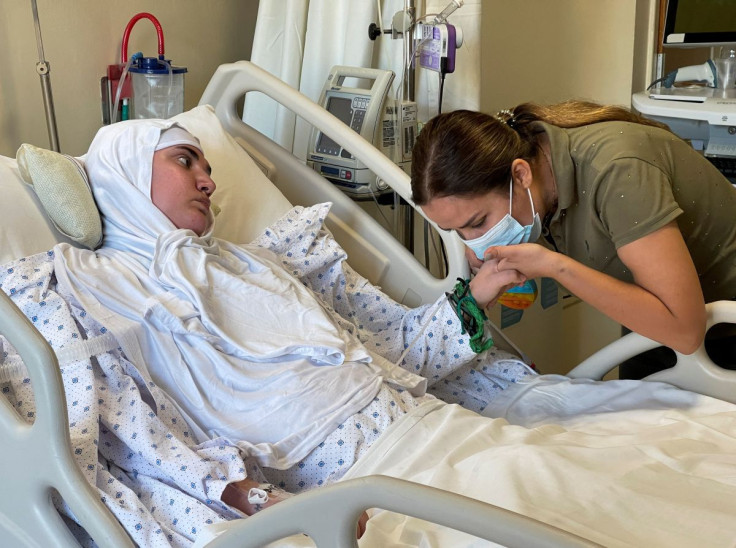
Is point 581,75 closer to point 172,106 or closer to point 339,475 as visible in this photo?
point 172,106

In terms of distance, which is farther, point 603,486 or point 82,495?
point 603,486

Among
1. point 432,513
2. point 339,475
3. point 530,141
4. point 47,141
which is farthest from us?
point 47,141

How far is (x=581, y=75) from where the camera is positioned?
377cm

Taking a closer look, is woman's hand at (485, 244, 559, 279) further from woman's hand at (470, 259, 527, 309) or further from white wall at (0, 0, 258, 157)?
white wall at (0, 0, 258, 157)

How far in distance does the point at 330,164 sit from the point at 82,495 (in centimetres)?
147

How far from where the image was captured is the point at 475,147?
1715 millimetres

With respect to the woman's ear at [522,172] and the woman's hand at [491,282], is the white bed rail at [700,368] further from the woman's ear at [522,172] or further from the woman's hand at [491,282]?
the woman's ear at [522,172]

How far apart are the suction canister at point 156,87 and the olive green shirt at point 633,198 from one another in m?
1.14

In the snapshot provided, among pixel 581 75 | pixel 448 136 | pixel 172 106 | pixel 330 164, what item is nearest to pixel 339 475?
pixel 448 136

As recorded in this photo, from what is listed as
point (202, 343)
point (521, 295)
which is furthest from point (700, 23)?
point (202, 343)

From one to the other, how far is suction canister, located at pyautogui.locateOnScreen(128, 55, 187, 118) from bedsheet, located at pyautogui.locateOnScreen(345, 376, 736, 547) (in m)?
1.26

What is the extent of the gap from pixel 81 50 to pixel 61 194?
0.79 metres

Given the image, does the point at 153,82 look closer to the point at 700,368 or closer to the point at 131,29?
the point at 131,29

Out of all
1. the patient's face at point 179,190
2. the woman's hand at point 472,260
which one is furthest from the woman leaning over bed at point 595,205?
Answer: the patient's face at point 179,190
